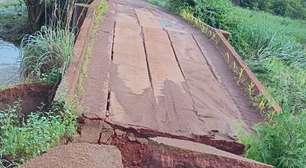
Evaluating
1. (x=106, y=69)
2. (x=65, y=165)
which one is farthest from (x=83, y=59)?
(x=65, y=165)

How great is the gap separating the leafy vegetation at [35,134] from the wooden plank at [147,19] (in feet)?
10.8

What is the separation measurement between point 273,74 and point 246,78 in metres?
1.33

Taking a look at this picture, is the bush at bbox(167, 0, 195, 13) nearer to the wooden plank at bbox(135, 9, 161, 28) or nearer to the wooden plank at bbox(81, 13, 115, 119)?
the wooden plank at bbox(135, 9, 161, 28)

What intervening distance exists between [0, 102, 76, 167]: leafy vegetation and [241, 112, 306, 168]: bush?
94 centimetres

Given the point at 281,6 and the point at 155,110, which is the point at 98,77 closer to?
the point at 155,110

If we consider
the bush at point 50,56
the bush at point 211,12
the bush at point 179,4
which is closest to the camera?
the bush at point 50,56

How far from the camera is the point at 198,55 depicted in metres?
4.90

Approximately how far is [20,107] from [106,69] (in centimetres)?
69

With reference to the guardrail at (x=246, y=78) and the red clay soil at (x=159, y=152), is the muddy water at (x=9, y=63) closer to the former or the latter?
the guardrail at (x=246, y=78)

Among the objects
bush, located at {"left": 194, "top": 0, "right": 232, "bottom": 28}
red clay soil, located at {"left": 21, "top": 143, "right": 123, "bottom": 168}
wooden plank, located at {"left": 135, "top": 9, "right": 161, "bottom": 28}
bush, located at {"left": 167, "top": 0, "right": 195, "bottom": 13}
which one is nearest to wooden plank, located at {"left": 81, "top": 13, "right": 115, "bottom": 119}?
red clay soil, located at {"left": 21, "top": 143, "right": 123, "bottom": 168}

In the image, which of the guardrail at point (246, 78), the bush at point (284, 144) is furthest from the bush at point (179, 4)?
the bush at point (284, 144)

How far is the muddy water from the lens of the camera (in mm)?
5359

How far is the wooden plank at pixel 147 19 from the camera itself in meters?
6.09

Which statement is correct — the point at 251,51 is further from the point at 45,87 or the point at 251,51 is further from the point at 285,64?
the point at 45,87
